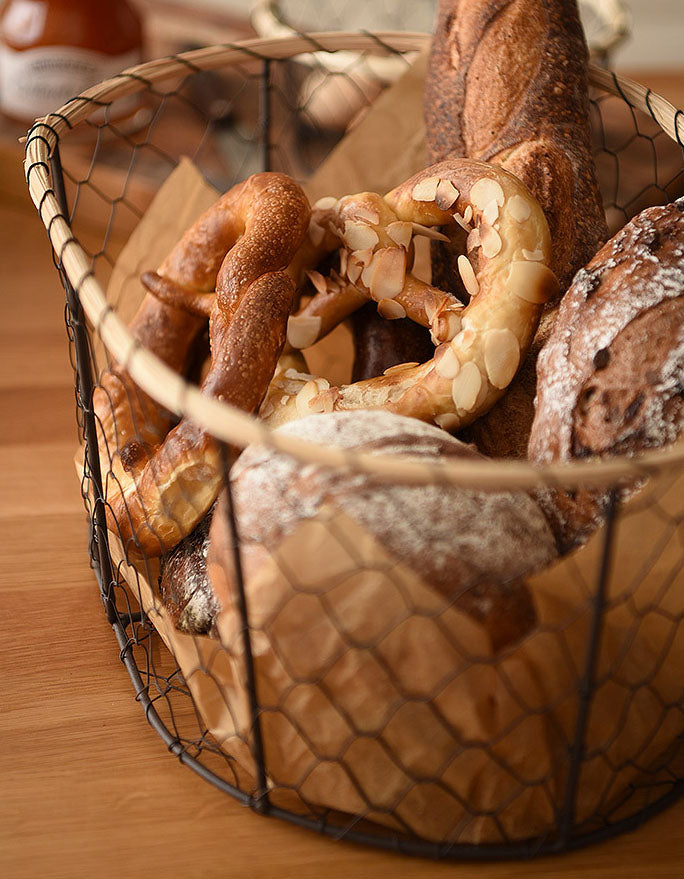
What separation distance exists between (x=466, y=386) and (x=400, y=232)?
0.43 ft

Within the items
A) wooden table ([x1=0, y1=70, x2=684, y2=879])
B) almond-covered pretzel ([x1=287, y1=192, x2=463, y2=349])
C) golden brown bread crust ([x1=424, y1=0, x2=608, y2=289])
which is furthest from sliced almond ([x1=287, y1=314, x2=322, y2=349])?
wooden table ([x1=0, y1=70, x2=684, y2=879])

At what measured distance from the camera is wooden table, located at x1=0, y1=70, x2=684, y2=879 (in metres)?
0.49

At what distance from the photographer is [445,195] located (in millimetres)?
627

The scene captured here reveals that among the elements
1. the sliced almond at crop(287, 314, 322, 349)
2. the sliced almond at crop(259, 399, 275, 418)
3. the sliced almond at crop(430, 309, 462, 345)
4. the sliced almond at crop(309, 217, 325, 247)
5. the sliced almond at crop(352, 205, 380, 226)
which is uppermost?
the sliced almond at crop(352, 205, 380, 226)

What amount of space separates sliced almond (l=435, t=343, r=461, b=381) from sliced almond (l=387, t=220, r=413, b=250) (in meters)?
0.10

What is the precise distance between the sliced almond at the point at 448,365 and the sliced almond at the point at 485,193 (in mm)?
94

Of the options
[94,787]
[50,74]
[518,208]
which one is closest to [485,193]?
[518,208]

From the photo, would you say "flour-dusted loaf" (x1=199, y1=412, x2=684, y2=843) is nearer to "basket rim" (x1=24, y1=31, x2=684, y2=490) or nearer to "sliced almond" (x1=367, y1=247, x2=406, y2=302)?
"basket rim" (x1=24, y1=31, x2=684, y2=490)

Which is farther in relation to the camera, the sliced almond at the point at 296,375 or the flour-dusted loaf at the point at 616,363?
the sliced almond at the point at 296,375

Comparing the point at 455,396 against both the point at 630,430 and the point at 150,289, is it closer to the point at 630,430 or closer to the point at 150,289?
the point at 630,430

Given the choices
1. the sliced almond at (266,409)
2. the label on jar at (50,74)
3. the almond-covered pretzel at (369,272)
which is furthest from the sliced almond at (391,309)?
the label on jar at (50,74)

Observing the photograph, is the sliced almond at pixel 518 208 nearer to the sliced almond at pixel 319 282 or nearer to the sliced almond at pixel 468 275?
the sliced almond at pixel 468 275

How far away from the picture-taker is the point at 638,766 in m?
0.51

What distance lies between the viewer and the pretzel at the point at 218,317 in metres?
0.57
